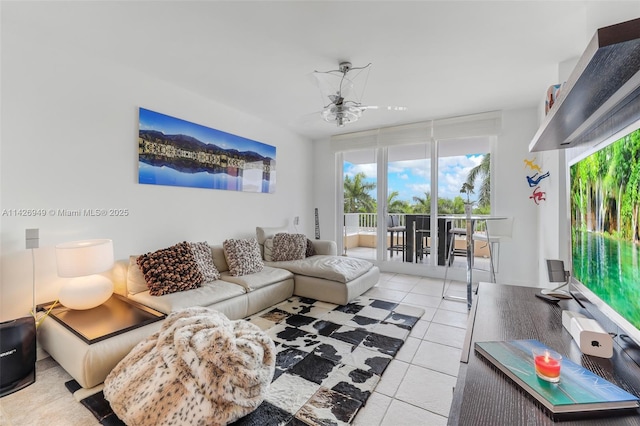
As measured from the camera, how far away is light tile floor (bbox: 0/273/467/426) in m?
1.51

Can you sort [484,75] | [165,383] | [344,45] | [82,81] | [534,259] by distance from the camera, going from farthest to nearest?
[534,259] < [484,75] < [82,81] < [344,45] < [165,383]

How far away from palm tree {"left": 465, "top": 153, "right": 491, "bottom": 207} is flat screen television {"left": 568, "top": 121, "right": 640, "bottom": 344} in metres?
3.03

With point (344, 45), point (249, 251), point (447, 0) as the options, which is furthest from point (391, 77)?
point (249, 251)

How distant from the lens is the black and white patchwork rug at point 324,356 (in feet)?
5.10

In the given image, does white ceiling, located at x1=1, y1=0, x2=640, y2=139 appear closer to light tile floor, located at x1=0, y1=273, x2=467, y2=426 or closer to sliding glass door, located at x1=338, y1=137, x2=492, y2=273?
sliding glass door, located at x1=338, y1=137, x2=492, y2=273

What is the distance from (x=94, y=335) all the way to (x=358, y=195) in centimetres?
433

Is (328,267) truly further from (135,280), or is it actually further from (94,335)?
(94,335)

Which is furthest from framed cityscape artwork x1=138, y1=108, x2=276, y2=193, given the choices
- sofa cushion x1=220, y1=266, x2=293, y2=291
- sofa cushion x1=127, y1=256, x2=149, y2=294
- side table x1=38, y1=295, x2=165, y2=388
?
side table x1=38, y1=295, x2=165, y2=388

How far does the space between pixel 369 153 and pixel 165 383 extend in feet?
15.1

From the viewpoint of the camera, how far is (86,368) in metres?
1.69

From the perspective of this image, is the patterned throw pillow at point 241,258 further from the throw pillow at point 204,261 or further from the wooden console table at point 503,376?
the wooden console table at point 503,376

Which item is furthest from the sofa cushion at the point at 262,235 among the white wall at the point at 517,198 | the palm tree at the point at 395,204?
the white wall at the point at 517,198

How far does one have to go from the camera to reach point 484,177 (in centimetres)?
419

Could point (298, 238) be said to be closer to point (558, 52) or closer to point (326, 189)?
point (326, 189)
